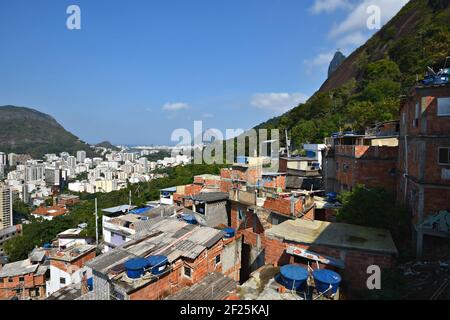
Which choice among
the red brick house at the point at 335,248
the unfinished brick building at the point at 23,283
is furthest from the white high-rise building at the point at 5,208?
the red brick house at the point at 335,248

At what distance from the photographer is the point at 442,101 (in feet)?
25.3

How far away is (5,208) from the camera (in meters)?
46.7

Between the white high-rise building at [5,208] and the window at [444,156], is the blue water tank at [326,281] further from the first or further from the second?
the white high-rise building at [5,208]

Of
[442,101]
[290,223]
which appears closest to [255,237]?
[290,223]

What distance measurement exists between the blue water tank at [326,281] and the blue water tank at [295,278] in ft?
0.85

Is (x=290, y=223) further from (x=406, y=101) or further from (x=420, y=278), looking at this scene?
(x=406, y=101)

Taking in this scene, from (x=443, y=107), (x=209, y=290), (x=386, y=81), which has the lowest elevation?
(x=209, y=290)

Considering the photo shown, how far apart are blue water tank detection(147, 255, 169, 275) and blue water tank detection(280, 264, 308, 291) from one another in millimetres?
3267

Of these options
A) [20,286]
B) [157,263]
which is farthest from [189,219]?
[20,286]

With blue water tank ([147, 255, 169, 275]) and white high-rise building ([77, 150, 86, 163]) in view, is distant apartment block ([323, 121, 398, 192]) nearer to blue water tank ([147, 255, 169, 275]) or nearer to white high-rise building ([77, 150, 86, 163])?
blue water tank ([147, 255, 169, 275])

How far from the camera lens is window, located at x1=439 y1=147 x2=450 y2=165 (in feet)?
24.7

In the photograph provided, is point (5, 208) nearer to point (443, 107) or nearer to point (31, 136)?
point (443, 107)

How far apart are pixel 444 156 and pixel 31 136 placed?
17739 cm

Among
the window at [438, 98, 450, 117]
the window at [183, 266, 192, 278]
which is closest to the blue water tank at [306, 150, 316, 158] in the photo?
the window at [438, 98, 450, 117]
